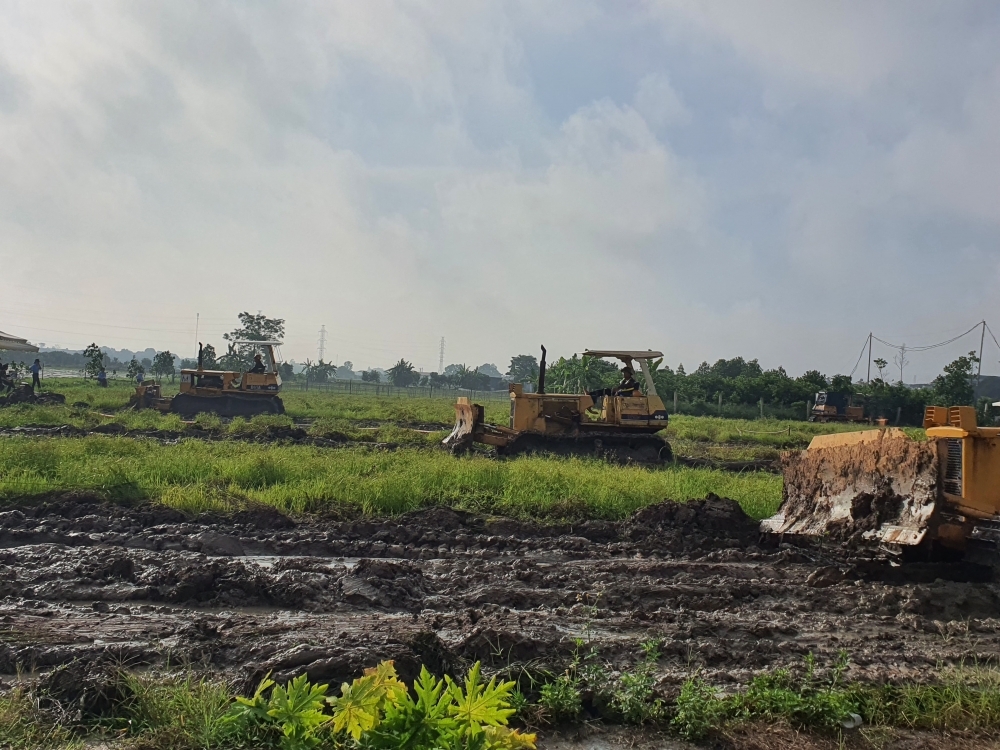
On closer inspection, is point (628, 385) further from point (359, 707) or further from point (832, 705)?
point (359, 707)

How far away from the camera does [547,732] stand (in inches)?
155

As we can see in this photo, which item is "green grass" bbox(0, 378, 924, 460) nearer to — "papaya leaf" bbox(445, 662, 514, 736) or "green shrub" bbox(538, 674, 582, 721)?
"green shrub" bbox(538, 674, 582, 721)

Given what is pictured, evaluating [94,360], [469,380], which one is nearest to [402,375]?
[469,380]

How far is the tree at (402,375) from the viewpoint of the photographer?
91.8 m

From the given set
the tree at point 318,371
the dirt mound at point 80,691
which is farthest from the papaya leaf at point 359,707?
the tree at point 318,371

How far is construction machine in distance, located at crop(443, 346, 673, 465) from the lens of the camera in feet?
55.4

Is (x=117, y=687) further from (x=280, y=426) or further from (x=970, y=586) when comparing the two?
(x=280, y=426)

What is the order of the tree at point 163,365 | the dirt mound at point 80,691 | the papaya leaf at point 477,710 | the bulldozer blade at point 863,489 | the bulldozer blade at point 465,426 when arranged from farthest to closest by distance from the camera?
the tree at point 163,365, the bulldozer blade at point 465,426, the bulldozer blade at point 863,489, the dirt mound at point 80,691, the papaya leaf at point 477,710

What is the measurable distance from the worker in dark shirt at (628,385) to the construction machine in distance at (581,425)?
0.51 feet

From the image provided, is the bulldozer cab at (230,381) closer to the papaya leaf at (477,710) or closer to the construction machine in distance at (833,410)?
the papaya leaf at (477,710)

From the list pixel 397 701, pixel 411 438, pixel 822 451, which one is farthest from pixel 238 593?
pixel 411 438

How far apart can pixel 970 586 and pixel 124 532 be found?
8268 millimetres

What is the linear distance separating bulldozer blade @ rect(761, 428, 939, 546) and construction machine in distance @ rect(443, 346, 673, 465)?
7802 mm

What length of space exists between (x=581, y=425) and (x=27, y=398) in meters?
22.3
